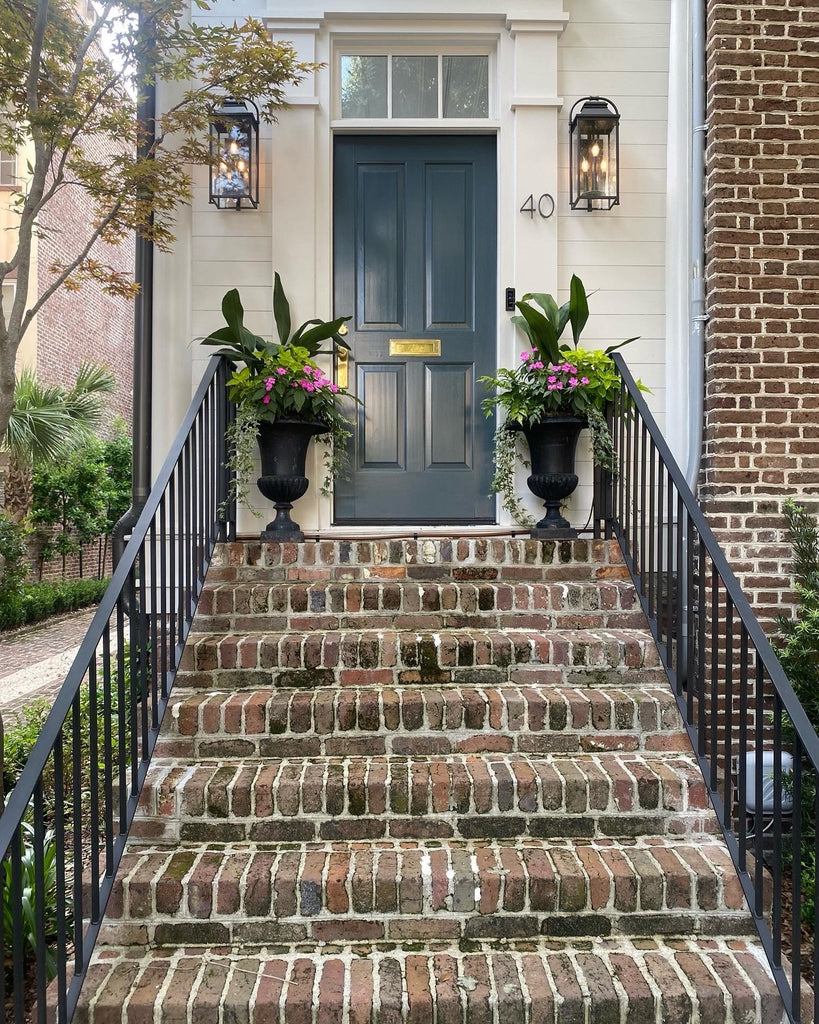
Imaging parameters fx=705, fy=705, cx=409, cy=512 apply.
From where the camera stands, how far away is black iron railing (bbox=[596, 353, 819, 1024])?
5.87 ft

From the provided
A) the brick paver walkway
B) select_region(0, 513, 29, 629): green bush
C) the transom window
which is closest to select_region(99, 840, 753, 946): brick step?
the brick paver walkway

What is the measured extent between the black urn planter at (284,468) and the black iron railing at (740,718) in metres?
1.41

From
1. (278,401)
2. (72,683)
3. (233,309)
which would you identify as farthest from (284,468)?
(72,683)

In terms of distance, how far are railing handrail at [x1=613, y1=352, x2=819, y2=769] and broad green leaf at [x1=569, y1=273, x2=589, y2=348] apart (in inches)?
16.2

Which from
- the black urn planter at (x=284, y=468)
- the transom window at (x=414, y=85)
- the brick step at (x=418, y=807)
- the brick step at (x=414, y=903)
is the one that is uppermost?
the transom window at (x=414, y=85)

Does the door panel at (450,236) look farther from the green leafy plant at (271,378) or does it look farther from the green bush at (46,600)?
the green bush at (46,600)

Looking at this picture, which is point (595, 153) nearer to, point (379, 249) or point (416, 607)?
point (379, 249)

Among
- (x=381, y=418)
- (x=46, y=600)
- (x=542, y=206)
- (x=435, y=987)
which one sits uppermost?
(x=542, y=206)

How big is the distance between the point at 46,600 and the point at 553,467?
7935 millimetres

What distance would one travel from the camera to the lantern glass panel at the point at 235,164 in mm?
3350

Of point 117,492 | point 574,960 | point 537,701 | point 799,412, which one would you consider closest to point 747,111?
point 799,412

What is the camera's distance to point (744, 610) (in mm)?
2062

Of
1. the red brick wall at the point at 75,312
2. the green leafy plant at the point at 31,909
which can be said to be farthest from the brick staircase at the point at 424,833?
the red brick wall at the point at 75,312

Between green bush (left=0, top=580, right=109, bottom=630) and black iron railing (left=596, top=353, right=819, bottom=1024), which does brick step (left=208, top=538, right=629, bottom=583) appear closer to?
black iron railing (left=596, top=353, right=819, bottom=1024)
